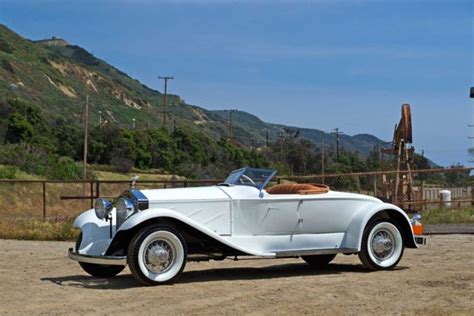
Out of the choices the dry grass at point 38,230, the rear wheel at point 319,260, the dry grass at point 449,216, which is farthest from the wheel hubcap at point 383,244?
the dry grass at point 449,216

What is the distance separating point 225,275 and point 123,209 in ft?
6.10

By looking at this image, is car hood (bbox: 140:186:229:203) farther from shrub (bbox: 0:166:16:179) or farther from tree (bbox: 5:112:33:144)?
tree (bbox: 5:112:33:144)

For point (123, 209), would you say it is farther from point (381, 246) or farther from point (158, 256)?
point (381, 246)

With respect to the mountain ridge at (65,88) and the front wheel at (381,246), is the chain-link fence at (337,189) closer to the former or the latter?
the front wheel at (381,246)

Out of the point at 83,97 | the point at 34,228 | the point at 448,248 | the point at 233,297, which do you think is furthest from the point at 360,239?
the point at 83,97

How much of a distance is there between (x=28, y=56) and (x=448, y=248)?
103291 millimetres

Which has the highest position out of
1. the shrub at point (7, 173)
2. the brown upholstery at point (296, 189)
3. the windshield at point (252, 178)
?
the shrub at point (7, 173)

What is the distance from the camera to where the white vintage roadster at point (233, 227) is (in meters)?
10.4

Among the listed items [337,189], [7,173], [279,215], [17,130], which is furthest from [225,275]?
[17,130]

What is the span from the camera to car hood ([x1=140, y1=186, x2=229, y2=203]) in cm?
1080

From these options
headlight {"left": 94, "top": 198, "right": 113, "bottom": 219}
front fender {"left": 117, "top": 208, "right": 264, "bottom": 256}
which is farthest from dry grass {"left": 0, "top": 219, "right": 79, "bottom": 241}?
front fender {"left": 117, "top": 208, "right": 264, "bottom": 256}

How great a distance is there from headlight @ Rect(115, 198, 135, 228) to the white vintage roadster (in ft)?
0.04

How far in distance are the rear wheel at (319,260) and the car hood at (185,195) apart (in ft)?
6.98

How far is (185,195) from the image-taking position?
432 inches
